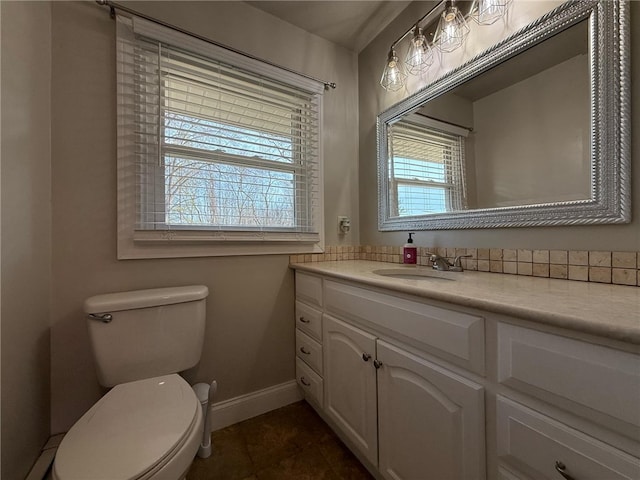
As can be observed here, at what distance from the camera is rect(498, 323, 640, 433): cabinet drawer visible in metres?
0.46

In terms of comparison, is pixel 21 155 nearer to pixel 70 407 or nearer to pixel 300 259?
pixel 70 407

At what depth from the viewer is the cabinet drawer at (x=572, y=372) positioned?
0.46 m

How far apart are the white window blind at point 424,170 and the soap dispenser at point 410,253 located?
0.64ft

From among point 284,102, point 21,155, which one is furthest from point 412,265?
point 21,155

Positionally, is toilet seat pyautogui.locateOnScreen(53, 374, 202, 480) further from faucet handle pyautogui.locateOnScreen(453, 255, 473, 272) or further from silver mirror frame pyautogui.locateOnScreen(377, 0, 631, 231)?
silver mirror frame pyautogui.locateOnScreen(377, 0, 631, 231)

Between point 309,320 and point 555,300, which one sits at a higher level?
point 555,300

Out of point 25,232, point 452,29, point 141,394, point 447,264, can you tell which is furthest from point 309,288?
point 452,29

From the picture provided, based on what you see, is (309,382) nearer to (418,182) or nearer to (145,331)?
(145,331)

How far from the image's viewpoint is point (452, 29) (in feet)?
4.12

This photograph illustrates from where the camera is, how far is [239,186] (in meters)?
1.51

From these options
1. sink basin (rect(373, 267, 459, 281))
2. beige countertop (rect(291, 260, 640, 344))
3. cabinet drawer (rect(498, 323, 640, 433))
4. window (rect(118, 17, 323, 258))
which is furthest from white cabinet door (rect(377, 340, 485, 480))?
window (rect(118, 17, 323, 258))

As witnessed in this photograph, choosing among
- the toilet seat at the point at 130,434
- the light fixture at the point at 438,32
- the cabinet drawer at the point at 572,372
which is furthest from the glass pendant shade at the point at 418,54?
the toilet seat at the point at 130,434

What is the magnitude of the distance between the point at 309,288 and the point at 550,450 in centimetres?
110

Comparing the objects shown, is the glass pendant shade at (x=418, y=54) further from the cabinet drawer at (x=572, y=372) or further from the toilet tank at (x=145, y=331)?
the toilet tank at (x=145, y=331)
